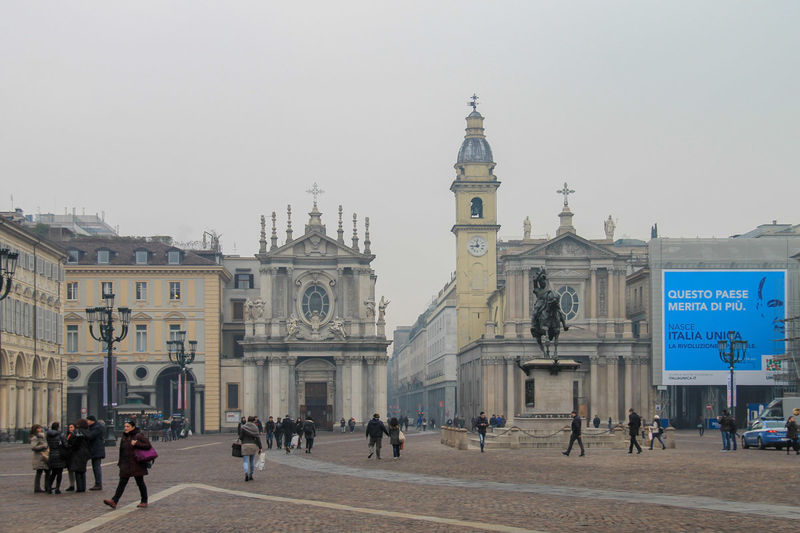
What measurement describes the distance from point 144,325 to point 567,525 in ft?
254

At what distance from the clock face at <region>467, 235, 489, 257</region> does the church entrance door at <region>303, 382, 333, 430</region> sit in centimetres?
2278

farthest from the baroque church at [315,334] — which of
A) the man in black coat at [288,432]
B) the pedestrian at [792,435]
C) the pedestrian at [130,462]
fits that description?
the pedestrian at [130,462]

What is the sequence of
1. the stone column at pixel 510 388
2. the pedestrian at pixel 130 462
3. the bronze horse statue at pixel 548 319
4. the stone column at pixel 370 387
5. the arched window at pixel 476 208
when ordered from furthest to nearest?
1. the arched window at pixel 476 208
2. the stone column at pixel 510 388
3. the stone column at pixel 370 387
4. the bronze horse statue at pixel 548 319
5. the pedestrian at pixel 130 462

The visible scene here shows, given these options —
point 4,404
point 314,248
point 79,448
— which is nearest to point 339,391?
point 314,248

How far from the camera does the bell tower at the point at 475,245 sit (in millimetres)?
113625

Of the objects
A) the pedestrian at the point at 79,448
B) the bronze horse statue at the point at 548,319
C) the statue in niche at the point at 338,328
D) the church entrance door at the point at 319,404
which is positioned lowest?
the church entrance door at the point at 319,404

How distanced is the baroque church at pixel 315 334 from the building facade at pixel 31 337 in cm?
1758

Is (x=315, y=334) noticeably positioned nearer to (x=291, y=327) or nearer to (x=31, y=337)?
(x=291, y=327)

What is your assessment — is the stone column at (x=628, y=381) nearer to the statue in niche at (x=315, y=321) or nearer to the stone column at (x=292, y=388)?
the statue in niche at (x=315, y=321)

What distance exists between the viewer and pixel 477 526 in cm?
1984

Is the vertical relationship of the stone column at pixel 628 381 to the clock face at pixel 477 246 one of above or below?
below

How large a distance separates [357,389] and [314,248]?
11525mm

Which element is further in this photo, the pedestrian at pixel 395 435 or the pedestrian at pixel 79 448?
the pedestrian at pixel 395 435

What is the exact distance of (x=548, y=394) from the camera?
48.4 m
